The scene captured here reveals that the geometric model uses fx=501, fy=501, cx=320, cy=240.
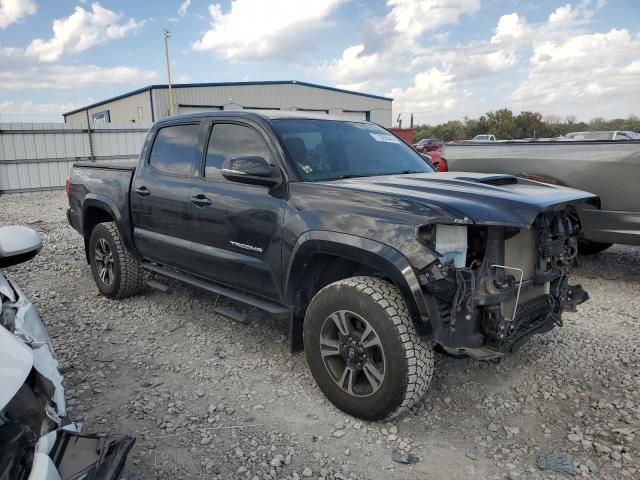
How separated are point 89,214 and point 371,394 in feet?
13.3

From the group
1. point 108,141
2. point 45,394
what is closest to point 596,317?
point 45,394

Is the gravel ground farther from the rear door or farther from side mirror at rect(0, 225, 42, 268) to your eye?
side mirror at rect(0, 225, 42, 268)

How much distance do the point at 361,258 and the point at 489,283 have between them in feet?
2.39

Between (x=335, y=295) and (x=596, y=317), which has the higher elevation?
(x=335, y=295)

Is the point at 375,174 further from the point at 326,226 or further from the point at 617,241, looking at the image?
the point at 617,241

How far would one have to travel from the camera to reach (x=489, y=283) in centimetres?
281

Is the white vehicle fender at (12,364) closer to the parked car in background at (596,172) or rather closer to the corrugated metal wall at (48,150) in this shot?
the parked car in background at (596,172)

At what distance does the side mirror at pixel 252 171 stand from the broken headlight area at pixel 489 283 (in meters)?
1.16

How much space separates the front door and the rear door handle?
0.73 metres

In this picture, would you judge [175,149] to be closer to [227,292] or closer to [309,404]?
[227,292]

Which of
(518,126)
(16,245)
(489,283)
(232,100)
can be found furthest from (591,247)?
(518,126)

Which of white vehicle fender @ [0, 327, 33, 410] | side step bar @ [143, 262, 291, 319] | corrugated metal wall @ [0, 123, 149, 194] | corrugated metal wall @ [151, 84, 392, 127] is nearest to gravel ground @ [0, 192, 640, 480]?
side step bar @ [143, 262, 291, 319]

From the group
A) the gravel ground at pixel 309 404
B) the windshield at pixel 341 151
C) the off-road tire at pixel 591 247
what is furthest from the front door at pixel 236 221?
the off-road tire at pixel 591 247

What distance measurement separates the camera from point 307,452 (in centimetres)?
278
